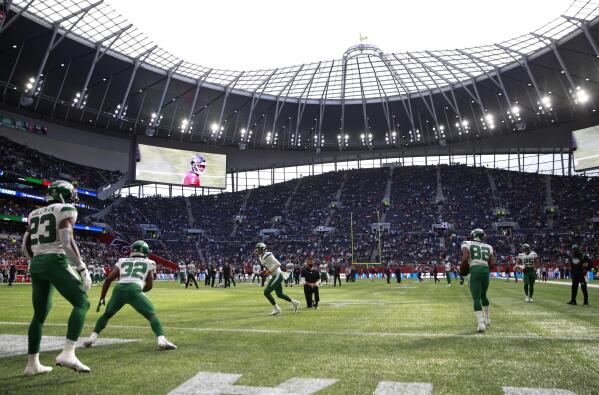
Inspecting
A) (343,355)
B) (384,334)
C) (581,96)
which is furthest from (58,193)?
(581,96)

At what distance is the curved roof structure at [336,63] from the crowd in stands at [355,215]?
1440 cm

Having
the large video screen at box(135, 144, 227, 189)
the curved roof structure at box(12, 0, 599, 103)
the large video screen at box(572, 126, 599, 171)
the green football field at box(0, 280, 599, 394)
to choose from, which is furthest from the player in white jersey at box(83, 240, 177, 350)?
the large video screen at box(572, 126, 599, 171)

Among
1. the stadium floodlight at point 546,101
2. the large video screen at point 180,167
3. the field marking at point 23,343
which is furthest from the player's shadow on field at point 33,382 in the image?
the stadium floodlight at point 546,101

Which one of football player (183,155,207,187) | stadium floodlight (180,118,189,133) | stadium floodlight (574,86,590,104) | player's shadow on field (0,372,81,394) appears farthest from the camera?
football player (183,155,207,187)

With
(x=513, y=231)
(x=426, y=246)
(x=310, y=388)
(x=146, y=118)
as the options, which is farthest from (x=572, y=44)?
(x=310, y=388)

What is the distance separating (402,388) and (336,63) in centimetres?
5614

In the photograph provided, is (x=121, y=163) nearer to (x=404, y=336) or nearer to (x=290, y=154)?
(x=290, y=154)

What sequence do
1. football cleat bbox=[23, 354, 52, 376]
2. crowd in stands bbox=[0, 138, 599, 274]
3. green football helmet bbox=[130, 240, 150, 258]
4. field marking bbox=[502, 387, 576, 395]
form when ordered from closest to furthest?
field marking bbox=[502, 387, 576, 395]
football cleat bbox=[23, 354, 52, 376]
green football helmet bbox=[130, 240, 150, 258]
crowd in stands bbox=[0, 138, 599, 274]

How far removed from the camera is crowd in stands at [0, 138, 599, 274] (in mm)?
54750

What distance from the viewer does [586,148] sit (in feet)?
193

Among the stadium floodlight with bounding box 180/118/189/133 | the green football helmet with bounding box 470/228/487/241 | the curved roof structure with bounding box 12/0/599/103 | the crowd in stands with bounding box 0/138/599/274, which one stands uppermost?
the curved roof structure with bounding box 12/0/599/103

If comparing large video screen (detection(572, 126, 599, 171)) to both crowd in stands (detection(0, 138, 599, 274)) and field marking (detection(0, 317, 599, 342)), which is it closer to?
crowd in stands (detection(0, 138, 599, 274))

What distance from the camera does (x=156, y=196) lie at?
72.0 m

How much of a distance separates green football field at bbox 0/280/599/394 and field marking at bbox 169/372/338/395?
0.36 feet
